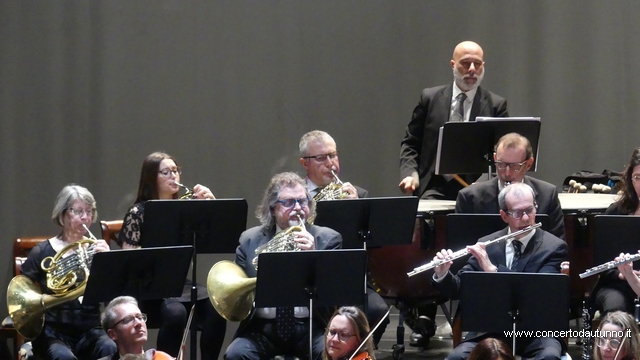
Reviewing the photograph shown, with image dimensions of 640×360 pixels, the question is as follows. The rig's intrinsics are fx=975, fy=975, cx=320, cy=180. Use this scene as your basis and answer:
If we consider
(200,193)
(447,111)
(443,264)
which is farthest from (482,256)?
(447,111)

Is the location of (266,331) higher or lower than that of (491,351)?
lower

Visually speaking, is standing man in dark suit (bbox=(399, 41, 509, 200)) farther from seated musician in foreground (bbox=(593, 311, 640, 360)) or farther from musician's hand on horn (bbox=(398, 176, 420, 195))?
seated musician in foreground (bbox=(593, 311, 640, 360))

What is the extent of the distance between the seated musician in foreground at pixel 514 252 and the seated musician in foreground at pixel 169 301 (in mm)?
1401

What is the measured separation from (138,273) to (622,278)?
7.95ft

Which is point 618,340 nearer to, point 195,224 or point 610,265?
point 610,265

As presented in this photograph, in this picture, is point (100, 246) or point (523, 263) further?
point (100, 246)

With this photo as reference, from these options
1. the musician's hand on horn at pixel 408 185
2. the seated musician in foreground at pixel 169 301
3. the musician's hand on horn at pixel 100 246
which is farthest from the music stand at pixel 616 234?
the musician's hand on horn at pixel 100 246

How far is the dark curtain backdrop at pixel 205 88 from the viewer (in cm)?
730

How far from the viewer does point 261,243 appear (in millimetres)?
4844

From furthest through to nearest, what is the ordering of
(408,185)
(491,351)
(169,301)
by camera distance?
(408,185), (169,301), (491,351)

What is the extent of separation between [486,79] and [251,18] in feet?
5.96

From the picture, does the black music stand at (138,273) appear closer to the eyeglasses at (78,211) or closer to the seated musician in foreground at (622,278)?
the eyeglasses at (78,211)

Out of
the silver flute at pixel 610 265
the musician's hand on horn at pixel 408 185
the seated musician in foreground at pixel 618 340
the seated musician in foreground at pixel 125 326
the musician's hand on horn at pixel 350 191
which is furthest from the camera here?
the musician's hand on horn at pixel 408 185

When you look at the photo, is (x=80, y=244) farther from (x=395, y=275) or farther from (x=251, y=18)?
(x=251, y=18)
